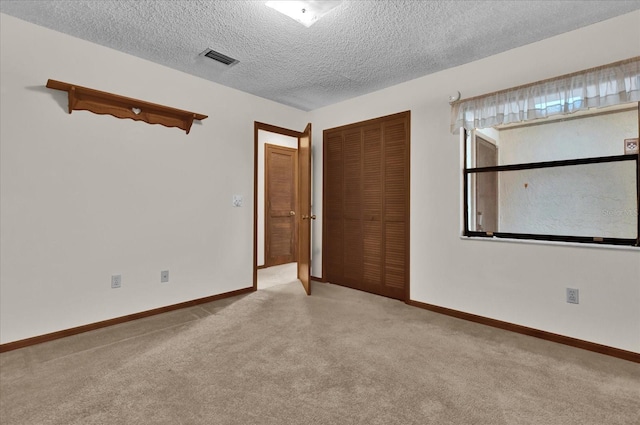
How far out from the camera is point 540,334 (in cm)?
265

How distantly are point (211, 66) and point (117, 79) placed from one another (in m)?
0.85

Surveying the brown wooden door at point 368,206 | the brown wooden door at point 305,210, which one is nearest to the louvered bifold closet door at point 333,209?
the brown wooden door at point 368,206

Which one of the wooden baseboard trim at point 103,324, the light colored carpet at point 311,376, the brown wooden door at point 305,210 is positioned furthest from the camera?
the brown wooden door at point 305,210

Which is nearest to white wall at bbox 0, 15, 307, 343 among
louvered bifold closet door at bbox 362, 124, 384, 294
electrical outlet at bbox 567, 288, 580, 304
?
louvered bifold closet door at bbox 362, 124, 384, 294

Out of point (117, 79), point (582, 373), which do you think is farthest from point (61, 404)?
point (582, 373)

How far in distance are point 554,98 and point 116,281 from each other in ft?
13.2

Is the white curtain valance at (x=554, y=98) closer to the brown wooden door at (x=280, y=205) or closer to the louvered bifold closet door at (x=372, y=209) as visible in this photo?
the louvered bifold closet door at (x=372, y=209)

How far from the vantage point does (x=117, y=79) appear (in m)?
2.92

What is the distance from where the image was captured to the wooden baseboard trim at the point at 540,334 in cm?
231

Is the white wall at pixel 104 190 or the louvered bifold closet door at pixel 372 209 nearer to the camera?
the white wall at pixel 104 190

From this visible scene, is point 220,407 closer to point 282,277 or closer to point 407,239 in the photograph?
point 407,239

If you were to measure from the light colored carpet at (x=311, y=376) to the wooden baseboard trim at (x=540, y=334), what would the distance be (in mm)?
69

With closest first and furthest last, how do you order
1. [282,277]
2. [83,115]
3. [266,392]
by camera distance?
[266,392] < [83,115] < [282,277]

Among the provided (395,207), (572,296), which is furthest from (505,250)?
(395,207)
